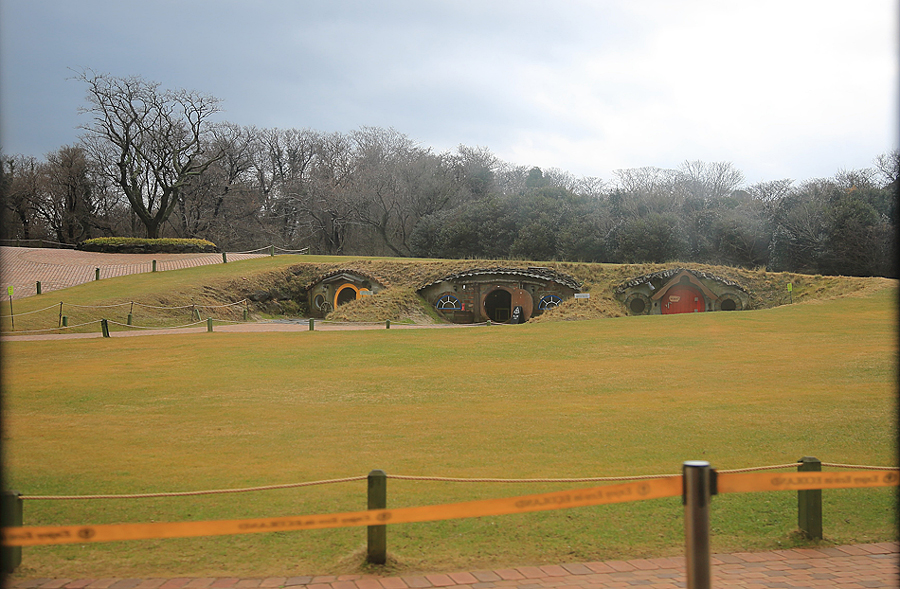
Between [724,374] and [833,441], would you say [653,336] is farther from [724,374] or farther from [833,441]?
[833,441]

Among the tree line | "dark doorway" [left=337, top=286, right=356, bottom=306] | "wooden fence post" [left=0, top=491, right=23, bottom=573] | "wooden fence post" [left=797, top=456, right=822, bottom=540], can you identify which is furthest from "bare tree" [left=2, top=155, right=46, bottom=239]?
"wooden fence post" [left=797, top=456, right=822, bottom=540]

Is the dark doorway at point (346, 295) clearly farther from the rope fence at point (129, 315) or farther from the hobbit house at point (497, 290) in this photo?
the rope fence at point (129, 315)

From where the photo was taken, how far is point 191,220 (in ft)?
195

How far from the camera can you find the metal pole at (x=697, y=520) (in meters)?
3.70

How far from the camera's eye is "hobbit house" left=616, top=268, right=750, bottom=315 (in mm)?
32844

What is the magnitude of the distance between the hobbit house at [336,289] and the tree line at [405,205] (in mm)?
14607

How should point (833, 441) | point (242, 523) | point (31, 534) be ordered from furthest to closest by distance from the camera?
point (833, 441), point (242, 523), point (31, 534)

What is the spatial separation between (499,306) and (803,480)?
31188mm

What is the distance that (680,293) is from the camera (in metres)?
33.0

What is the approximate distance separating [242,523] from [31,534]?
110cm

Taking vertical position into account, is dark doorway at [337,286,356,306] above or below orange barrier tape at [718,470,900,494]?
above

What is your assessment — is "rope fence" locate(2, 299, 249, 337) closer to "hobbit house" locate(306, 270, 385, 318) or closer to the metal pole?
"hobbit house" locate(306, 270, 385, 318)

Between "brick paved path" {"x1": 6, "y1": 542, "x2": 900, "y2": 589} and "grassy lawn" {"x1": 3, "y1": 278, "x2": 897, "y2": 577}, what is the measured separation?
0.65ft

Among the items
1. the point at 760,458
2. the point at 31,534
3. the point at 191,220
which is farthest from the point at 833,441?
the point at 191,220
